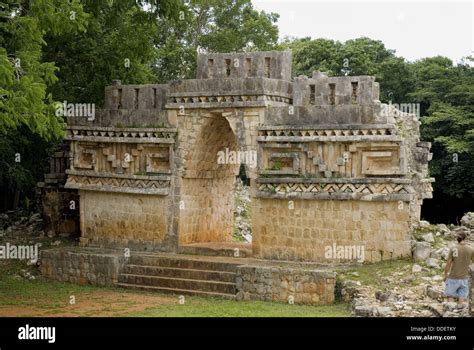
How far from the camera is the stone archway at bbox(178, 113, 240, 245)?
64.6ft

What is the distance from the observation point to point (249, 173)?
1873cm

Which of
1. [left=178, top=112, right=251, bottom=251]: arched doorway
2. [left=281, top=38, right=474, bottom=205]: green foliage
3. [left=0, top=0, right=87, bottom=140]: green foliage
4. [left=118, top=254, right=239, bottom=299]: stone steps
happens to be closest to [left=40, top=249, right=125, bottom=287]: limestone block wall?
[left=118, top=254, right=239, bottom=299]: stone steps

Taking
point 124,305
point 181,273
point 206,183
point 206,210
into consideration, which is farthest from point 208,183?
point 124,305

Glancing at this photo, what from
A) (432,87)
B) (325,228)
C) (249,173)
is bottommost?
(325,228)

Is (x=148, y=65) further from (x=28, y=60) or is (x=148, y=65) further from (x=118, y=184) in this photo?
(x=28, y=60)

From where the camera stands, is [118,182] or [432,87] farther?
[432,87]

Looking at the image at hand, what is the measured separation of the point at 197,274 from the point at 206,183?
3378 millimetres

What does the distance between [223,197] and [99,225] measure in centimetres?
331

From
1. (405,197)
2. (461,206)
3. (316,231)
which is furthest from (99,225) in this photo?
(461,206)

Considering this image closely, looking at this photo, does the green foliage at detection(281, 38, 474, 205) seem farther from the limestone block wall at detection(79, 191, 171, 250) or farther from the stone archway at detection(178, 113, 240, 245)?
the limestone block wall at detection(79, 191, 171, 250)

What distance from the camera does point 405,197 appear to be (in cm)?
1717

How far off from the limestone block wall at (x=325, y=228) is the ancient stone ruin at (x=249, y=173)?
23 mm

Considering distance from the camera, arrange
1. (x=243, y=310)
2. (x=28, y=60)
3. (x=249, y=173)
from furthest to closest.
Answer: (x=249, y=173)
(x=243, y=310)
(x=28, y=60)

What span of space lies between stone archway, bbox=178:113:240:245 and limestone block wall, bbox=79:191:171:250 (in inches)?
22.2
